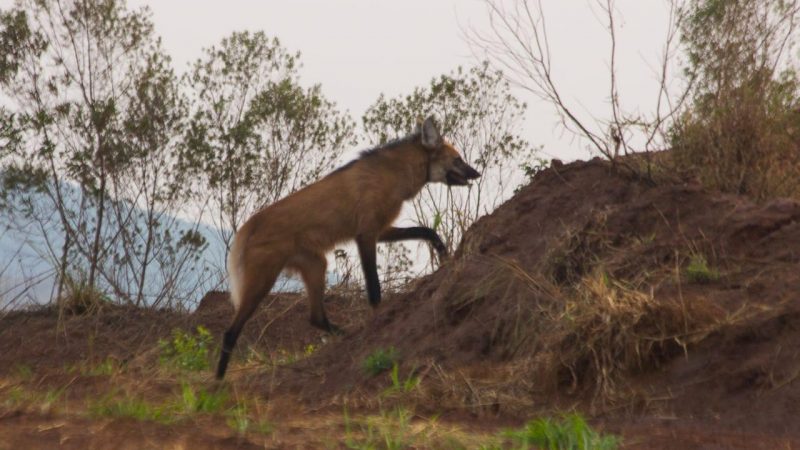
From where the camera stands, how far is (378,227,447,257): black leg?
364 inches

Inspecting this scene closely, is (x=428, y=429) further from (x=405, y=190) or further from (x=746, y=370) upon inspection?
(x=405, y=190)

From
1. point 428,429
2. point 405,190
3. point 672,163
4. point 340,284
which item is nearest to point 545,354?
point 428,429

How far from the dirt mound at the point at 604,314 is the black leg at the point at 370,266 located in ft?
2.15

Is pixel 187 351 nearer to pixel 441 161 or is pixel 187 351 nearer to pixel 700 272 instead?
pixel 441 161

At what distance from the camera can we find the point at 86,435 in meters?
4.28

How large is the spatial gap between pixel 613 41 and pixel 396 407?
3291 millimetres

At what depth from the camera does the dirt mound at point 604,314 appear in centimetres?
586

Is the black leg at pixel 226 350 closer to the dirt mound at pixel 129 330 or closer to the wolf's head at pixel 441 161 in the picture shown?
the dirt mound at pixel 129 330

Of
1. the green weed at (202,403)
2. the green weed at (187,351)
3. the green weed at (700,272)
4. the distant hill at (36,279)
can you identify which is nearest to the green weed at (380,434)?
the green weed at (202,403)

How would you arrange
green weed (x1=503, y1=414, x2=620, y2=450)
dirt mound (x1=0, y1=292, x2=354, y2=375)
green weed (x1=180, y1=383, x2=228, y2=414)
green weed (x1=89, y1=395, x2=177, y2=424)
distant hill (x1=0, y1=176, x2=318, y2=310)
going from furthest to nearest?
→ distant hill (x1=0, y1=176, x2=318, y2=310) < dirt mound (x1=0, y1=292, x2=354, y2=375) < green weed (x1=180, y1=383, x2=228, y2=414) < green weed (x1=89, y1=395, x2=177, y2=424) < green weed (x1=503, y1=414, x2=620, y2=450)

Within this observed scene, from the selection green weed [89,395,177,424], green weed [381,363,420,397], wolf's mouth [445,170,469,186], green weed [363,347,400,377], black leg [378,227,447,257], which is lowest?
green weed [89,395,177,424]

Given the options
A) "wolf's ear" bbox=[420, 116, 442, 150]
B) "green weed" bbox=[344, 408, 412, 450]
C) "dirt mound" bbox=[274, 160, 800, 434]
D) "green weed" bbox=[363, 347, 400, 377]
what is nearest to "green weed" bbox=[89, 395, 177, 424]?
"green weed" bbox=[344, 408, 412, 450]

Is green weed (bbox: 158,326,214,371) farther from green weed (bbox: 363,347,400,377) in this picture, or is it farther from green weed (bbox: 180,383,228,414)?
green weed (bbox: 180,383,228,414)

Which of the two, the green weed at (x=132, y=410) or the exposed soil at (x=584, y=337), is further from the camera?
the exposed soil at (x=584, y=337)
